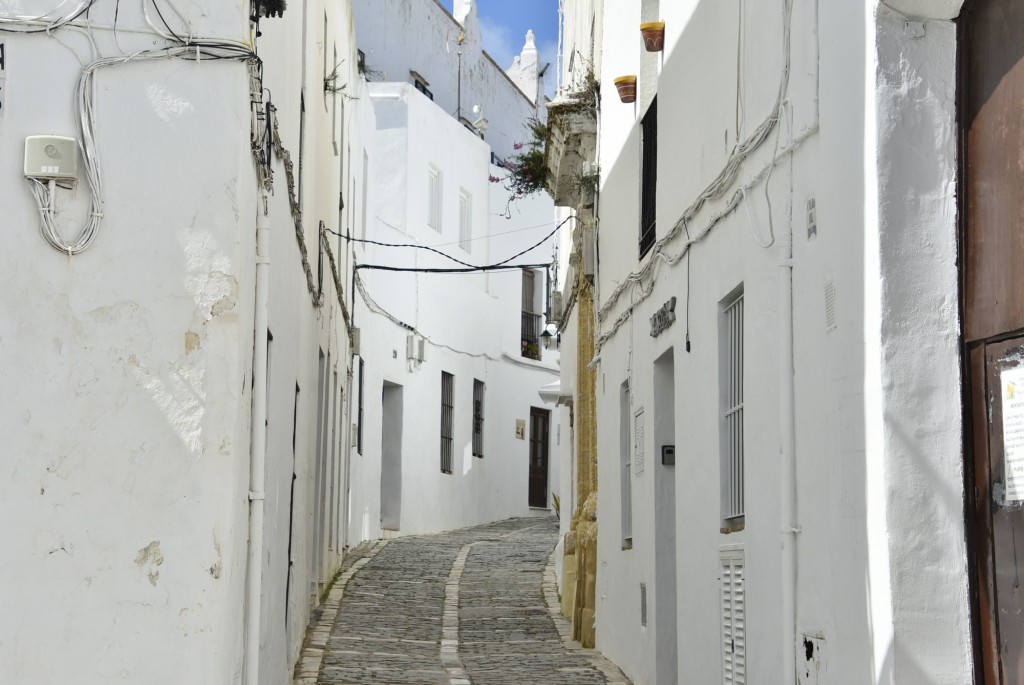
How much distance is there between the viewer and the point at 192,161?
249 inches

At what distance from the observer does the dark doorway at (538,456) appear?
98.9 ft

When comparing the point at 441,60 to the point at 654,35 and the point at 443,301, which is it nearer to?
the point at 443,301

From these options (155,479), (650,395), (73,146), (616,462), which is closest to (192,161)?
(73,146)

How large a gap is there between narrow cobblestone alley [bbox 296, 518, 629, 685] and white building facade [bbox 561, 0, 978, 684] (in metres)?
1.51

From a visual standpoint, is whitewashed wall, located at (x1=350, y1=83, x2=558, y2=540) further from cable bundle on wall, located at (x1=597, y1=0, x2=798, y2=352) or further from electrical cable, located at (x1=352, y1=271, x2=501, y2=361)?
cable bundle on wall, located at (x1=597, y1=0, x2=798, y2=352)

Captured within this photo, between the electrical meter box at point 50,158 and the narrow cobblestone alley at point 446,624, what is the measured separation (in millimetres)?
5335

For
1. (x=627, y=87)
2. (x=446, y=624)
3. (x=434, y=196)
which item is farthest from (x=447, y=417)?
(x=627, y=87)

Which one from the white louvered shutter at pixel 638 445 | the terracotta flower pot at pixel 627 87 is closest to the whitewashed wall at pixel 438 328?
the white louvered shutter at pixel 638 445

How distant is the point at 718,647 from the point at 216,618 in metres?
3.14

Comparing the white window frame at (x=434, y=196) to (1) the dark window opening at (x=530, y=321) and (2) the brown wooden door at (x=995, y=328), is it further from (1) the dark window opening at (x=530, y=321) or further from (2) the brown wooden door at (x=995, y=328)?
(2) the brown wooden door at (x=995, y=328)

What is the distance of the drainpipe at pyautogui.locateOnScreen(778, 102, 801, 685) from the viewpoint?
20.4 ft

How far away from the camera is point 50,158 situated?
20.2ft

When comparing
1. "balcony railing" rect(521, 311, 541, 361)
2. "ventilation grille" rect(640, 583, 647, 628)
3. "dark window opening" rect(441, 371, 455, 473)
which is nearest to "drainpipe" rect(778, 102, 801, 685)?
"ventilation grille" rect(640, 583, 647, 628)

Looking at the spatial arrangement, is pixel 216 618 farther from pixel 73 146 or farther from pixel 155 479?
pixel 73 146
